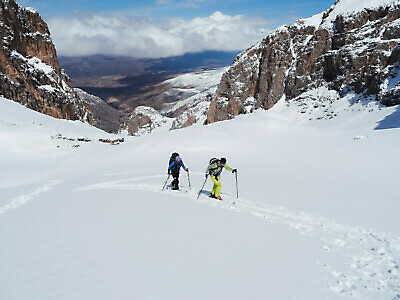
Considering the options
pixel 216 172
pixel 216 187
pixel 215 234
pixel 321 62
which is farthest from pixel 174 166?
pixel 321 62

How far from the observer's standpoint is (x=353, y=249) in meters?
6.29

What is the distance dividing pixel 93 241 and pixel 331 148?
17.7 metres

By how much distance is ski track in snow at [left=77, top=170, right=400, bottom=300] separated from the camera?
480cm

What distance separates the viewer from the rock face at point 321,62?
38844 millimetres

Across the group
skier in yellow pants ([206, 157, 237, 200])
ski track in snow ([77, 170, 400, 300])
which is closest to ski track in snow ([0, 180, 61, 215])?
skier in yellow pants ([206, 157, 237, 200])

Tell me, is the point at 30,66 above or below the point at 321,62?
above

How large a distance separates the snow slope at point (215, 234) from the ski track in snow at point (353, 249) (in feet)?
0.08

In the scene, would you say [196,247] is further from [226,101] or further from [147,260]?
[226,101]

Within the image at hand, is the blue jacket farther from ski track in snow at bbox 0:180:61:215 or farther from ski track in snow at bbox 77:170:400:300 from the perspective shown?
ski track in snow at bbox 0:180:61:215

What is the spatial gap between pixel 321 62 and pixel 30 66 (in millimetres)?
61181

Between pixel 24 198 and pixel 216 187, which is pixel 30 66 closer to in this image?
pixel 24 198

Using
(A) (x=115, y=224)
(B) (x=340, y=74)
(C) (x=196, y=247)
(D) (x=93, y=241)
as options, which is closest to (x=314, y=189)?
(C) (x=196, y=247)

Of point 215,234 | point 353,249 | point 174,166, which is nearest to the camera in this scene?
point 353,249

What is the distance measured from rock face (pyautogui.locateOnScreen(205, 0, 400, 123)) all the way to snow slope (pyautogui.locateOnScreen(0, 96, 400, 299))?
25588 mm
